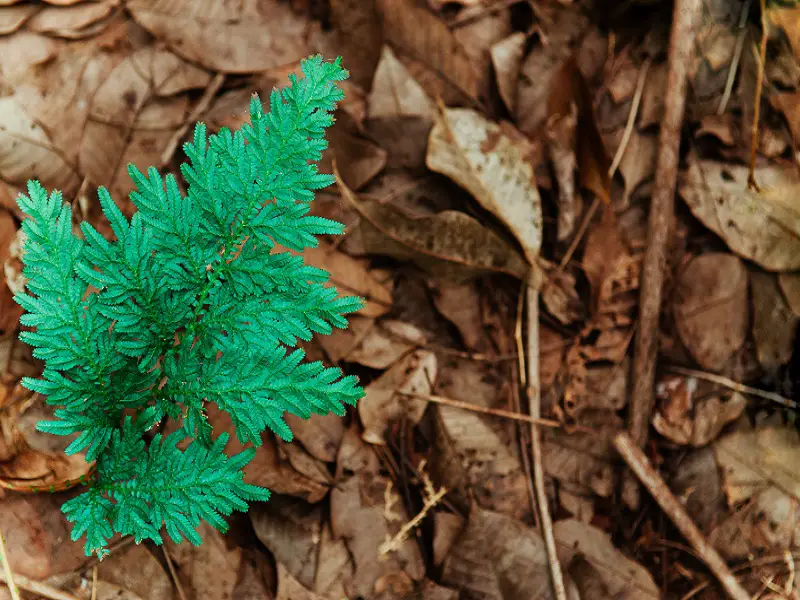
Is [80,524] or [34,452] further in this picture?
[34,452]

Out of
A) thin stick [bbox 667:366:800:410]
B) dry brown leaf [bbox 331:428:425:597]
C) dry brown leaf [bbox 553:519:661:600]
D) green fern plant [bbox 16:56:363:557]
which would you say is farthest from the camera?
thin stick [bbox 667:366:800:410]

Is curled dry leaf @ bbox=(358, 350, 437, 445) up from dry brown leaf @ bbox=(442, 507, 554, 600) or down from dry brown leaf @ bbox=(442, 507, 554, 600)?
up

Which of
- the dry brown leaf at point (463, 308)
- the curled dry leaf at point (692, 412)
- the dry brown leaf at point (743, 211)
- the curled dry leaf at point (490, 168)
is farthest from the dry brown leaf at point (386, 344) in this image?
the dry brown leaf at point (743, 211)

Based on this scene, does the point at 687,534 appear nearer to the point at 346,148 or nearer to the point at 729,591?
the point at 729,591

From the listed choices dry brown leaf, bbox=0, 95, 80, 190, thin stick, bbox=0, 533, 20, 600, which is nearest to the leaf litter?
dry brown leaf, bbox=0, 95, 80, 190

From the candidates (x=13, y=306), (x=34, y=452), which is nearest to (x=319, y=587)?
(x=34, y=452)

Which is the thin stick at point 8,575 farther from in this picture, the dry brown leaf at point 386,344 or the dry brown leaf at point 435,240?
the dry brown leaf at point 435,240

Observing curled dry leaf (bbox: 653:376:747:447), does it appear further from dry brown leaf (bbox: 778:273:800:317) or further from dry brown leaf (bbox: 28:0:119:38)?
dry brown leaf (bbox: 28:0:119:38)
